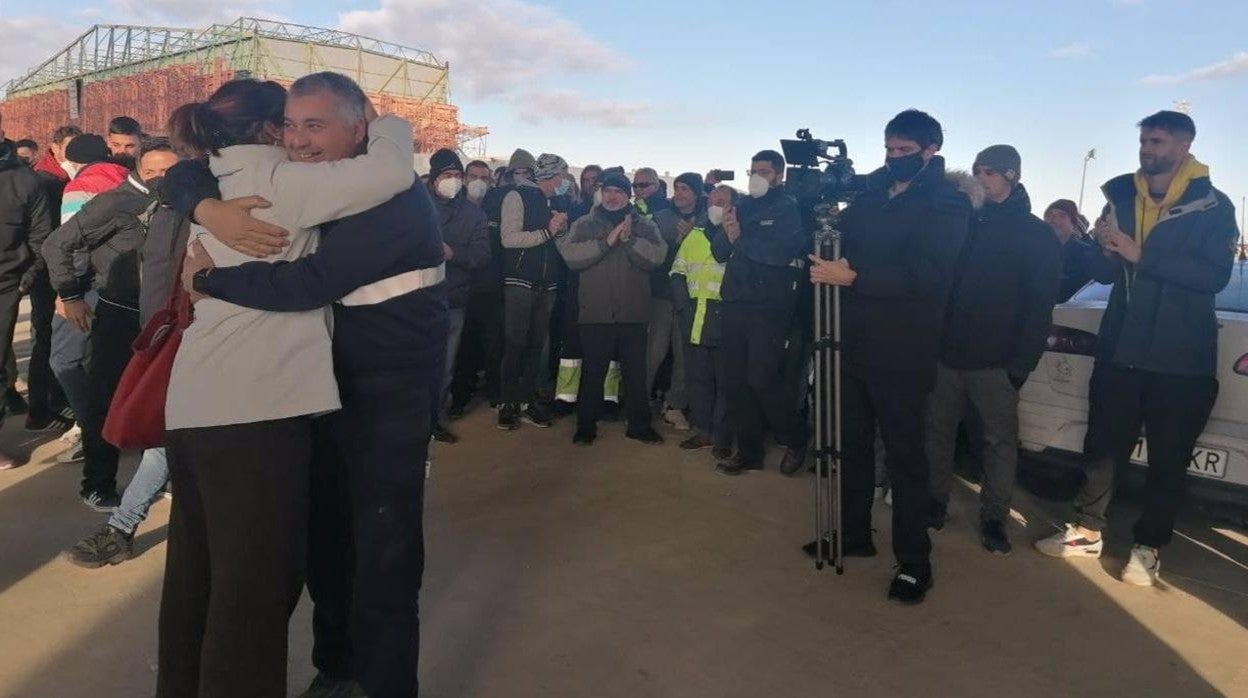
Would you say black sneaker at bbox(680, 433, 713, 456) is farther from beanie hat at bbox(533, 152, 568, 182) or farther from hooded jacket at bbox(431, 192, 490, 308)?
beanie hat at bbox(533, 152, 568, 182)

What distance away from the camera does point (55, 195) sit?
5.95 m

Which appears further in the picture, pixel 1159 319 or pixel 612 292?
pixel 612 292

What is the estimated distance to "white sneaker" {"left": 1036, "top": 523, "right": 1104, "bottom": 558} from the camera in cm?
425

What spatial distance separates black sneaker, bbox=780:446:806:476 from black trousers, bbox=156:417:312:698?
3929mm

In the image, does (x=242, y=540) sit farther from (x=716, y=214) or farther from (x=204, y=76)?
(x=204, y=76)

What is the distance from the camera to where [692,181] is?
6914 millimetres

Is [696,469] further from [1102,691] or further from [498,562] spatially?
[1102,691]

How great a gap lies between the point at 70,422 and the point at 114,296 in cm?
248

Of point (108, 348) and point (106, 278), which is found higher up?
point (106, 278)

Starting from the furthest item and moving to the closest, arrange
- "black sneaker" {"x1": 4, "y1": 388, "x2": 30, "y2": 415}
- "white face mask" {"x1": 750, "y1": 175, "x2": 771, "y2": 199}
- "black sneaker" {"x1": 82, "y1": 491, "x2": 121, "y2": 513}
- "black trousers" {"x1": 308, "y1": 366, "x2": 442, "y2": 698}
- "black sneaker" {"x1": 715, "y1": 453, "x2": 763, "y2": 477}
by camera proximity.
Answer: "black sneaker" {"x1": 4, "y1": 388, "x2": 30, "y2": 415}
"black sneaker" {"x1": 715, "y1": 453, "x2": 763, "y2": 477}
"white face mask" {"x1": 750, "y1": 175, "x2": 771, "y2": 199}
"black sneaker" {"x1": 82, "y1": 491, "x2": 121, "y2": 513}
"black trousers" {"x1": 308, "y1": 366, "x2": 442, "y2": 698}

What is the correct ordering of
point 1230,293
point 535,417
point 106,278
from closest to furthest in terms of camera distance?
1. point 106,278
2. point 1230,293
3. point 535,417

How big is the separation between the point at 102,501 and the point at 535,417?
10.2 feet

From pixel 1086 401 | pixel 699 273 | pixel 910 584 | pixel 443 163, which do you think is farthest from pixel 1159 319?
pixel 443 163

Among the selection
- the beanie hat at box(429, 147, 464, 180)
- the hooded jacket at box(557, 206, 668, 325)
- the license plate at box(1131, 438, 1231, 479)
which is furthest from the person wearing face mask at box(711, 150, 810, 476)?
the license plate at box(1131, 438, 1231, 479)
